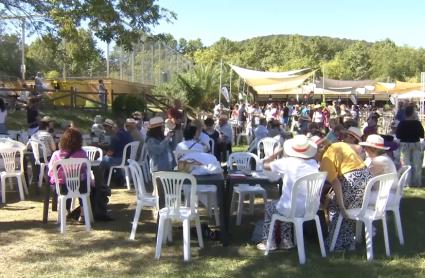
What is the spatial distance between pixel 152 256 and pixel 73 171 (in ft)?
5.05

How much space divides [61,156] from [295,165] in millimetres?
2767

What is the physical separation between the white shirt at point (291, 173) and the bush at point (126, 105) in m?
16.0

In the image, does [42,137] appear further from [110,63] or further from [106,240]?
[110,63]

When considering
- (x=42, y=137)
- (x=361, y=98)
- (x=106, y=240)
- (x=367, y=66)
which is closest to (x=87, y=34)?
(x=42, y=137)

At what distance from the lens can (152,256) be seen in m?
5.25

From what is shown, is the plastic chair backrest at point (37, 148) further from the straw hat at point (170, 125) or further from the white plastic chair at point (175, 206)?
the white plastic chair at point (175, 206)

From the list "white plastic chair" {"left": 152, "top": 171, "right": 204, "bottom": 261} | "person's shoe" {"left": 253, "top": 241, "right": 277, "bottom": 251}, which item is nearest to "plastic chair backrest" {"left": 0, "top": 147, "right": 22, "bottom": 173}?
"white plastic chair" {"left": 152, "top": 171, "right": 204, "bottom": 261}

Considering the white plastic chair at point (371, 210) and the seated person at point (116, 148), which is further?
the seated person at point (116, 148)

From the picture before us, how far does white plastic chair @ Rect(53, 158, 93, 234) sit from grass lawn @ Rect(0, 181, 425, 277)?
0.21 m

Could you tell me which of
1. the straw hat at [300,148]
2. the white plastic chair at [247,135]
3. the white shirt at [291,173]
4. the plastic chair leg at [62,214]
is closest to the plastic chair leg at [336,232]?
the white shirt at [291,173]

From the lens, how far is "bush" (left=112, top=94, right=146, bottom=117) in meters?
20.9

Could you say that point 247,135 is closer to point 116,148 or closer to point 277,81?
Result: point 277,81

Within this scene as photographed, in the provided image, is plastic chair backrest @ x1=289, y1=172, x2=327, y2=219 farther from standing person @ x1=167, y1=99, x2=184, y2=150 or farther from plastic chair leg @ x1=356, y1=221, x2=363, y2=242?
standing person @ x1=167, y1=99, x2=184, y2=150

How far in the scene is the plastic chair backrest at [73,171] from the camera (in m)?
6.06
